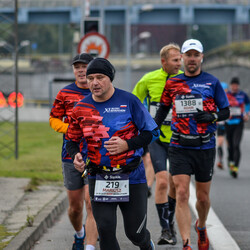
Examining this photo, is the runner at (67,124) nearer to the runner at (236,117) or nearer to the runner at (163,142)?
the runner at (163,142)

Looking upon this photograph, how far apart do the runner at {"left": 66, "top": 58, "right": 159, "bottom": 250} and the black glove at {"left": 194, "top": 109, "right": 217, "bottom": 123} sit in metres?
1.56

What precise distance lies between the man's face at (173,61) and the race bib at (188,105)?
93 centimetres

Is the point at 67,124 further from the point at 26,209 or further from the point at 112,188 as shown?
the point at 26,209

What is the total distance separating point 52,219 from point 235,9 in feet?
180

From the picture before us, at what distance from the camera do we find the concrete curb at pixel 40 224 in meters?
7.04

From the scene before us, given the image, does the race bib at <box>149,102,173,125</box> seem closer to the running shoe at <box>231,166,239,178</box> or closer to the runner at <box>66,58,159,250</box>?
the runner at <box>66,58,159,250</box>

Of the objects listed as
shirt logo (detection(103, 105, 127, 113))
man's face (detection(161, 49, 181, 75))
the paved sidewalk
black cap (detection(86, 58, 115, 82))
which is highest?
black cap (detection(86, 58, 115, 82))

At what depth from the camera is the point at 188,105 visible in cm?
709

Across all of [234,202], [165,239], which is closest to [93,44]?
[234,202]

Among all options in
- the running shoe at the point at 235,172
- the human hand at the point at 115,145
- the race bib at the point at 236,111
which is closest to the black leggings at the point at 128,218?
the human hand at the point at 115,145

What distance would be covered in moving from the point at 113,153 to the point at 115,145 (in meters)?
0.07

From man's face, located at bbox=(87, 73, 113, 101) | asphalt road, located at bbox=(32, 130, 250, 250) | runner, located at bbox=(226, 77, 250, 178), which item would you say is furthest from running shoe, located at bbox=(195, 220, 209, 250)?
runner, located at bbox=(226, 77, 250, 178)

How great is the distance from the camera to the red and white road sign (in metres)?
15.4

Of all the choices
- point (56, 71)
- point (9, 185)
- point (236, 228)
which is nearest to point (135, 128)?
point (236, 228)
